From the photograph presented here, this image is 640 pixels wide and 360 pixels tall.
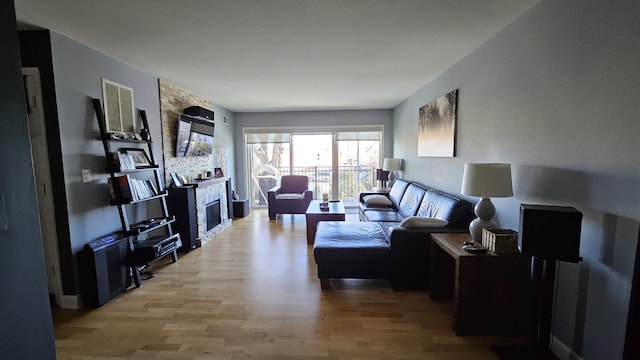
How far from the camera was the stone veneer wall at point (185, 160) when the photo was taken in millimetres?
4012

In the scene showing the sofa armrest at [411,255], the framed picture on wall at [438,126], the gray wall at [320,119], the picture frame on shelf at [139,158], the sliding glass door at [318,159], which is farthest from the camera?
the sliding glass door at [318,159]

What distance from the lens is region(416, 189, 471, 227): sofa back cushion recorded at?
285 centimetres

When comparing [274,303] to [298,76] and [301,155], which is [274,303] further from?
[301,155]

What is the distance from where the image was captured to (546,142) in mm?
1928

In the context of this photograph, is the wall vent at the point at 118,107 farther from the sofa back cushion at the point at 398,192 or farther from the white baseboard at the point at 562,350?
the white baseboard at the point at 562,350

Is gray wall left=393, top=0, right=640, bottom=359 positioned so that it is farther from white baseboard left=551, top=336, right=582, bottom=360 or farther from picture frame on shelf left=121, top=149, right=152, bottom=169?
picture frame on shelf left=121, top=149, right=152, bottom=169

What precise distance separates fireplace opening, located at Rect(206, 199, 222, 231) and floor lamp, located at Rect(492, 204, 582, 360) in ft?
14.1

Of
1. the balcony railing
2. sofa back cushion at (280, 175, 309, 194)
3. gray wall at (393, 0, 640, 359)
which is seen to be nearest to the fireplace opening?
sofa back cushion at (280, 175, 309, 194)

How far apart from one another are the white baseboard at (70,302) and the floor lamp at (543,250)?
11.7 ft

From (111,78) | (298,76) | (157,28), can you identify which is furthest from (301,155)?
(157,28)

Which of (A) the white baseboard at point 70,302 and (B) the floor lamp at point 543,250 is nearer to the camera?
(B) the floor lamp at point 543,250

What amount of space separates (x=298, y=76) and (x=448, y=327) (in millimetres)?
3258

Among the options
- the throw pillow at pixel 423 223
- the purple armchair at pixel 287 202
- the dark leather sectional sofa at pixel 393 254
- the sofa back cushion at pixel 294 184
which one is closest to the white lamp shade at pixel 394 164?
the purple armchair at pixel 287 202

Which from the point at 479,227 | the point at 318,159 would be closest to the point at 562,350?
the point at 479,227
